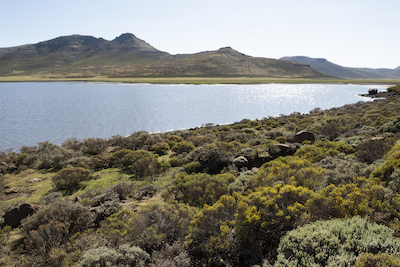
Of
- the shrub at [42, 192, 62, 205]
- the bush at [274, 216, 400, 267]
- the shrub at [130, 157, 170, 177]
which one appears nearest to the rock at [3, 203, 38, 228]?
the shrub at [42, 192, 62, 205]

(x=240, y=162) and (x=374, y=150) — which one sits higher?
(x=374, y=150)

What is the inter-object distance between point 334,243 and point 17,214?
10.1m

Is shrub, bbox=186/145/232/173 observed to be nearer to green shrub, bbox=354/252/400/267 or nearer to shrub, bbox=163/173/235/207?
shrub, bbox=163/173/235/207

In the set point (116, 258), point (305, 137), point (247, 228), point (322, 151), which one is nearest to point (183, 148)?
point (305, 137)

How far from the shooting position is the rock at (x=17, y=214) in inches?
293

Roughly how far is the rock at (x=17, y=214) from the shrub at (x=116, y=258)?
14.6ft

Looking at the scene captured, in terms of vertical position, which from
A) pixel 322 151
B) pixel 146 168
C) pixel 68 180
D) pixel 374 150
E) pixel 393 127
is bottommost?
pixel 68 180

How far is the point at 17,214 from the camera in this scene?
7.56 meters

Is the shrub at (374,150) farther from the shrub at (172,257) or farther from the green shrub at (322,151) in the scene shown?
the shrub at (172,257)

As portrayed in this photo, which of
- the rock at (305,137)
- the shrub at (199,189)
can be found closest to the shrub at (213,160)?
the shrub at (199,189)

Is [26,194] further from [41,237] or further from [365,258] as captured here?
[365,258]

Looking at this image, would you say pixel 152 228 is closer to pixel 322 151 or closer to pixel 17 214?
pixel 17 214

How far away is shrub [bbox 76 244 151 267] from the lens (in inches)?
187

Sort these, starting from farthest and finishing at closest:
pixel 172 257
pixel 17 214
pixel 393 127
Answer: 1. pixel 393 127
2. pixel 17 214
3. pixel 172 257
